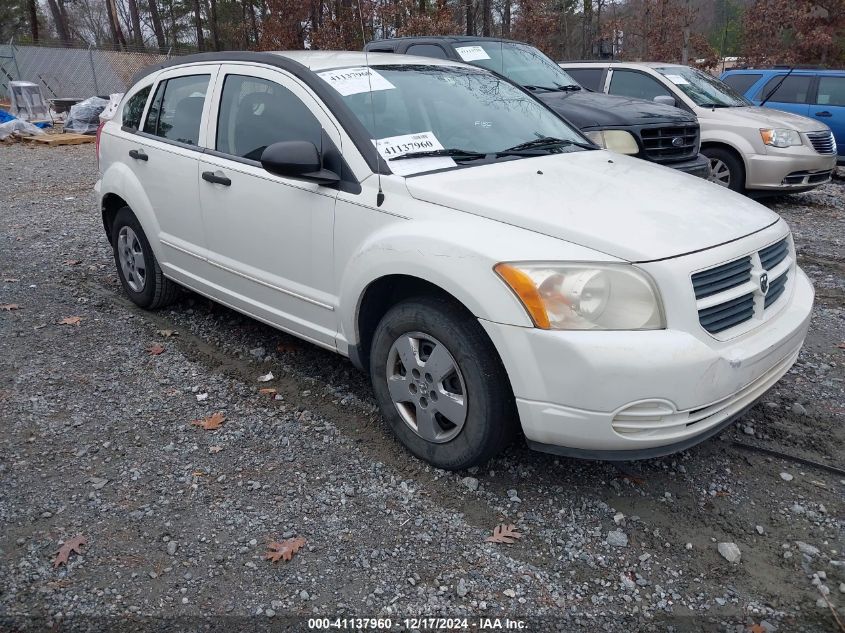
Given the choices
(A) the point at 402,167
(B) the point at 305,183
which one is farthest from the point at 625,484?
(B) the point at 305,183

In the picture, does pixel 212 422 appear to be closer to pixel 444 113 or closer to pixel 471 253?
pixel 471 253

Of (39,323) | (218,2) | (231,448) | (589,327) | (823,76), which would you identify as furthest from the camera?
(218,2)

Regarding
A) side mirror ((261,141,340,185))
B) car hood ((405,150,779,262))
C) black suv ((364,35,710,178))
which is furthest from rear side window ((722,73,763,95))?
side mirror ((261,141,340,185))

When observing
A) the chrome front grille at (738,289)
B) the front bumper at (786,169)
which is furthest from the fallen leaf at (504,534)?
the front bumper at (786,169)

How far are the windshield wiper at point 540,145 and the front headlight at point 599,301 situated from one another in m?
1.26

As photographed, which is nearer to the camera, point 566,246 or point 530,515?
point 566,246

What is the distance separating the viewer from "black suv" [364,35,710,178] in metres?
7.24

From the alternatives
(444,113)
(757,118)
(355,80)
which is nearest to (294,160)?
(355,80)

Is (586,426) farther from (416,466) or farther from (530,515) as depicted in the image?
(416,466)

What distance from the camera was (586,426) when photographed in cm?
274

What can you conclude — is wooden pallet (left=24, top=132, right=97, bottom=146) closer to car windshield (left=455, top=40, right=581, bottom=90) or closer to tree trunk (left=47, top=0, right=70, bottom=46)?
car windshield (left=455, top=40, right=581, bottom=90)

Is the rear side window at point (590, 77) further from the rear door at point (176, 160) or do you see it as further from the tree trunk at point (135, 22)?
the tree trunk at point (135, 22)

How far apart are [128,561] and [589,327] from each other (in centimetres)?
198

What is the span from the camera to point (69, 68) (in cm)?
2598
